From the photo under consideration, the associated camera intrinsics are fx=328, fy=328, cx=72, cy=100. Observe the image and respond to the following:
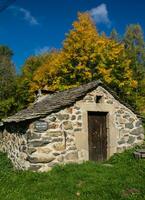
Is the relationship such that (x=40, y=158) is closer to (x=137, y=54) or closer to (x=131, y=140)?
(x=131, y=140)

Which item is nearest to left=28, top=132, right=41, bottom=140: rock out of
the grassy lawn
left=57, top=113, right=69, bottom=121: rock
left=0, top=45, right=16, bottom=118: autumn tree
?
left=57, top=113, right=69, bottom=121: rock

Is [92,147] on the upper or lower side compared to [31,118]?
lower

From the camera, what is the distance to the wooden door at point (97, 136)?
14141 mm

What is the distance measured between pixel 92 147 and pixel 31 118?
3.26 metres

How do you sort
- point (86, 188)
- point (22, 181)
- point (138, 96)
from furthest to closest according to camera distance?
1. point (138, 96)
2. point (22, 181)
3. point (86, 188)

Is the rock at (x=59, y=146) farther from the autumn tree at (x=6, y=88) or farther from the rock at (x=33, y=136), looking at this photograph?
the autumn tree at (x=6, y=88)

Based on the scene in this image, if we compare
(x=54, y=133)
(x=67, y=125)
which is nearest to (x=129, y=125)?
(x=67, y=125)

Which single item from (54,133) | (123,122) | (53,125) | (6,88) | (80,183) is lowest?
(80,183)

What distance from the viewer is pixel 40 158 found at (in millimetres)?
12398

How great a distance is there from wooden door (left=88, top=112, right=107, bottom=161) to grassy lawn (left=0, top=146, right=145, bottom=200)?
1350mm

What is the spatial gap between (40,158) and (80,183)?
2471mm

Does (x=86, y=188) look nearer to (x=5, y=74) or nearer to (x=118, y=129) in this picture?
(x=118, y=129)

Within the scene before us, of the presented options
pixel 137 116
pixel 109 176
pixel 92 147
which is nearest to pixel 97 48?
pixel 137 116

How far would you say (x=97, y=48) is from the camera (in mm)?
25484
